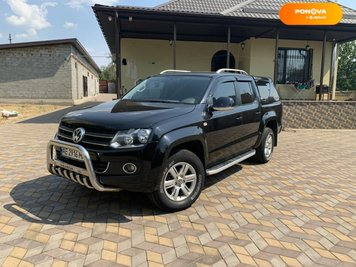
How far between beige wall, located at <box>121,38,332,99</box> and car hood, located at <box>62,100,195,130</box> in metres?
12.5

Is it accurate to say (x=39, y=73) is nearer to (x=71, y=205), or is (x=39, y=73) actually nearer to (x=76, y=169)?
(x=71, y=205)

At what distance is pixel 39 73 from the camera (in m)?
19.9

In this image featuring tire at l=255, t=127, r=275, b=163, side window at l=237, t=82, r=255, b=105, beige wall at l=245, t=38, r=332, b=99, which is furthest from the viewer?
beige wall at l=245, t=38, r=332, b=99

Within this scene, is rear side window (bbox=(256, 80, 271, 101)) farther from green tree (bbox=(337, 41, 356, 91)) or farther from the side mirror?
green tree (bbox=(337, 41, 356, 91))

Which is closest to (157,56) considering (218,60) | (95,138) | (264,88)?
(218,60)

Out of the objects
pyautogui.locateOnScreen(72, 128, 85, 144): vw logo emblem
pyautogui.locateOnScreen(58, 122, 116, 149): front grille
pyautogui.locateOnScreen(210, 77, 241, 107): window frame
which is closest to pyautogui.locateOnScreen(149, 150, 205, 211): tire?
pyautogui.locateOnScreen(58, 122, 116, 149): front grille

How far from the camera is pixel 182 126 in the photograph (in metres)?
3.90

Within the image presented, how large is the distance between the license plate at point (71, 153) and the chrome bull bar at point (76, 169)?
6 centimetres

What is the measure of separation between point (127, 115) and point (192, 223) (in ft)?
4.85

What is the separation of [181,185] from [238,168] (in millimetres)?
2431

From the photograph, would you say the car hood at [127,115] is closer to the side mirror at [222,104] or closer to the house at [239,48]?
the side mirror at [222,104]

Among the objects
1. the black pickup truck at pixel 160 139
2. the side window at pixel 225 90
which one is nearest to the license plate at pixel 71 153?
the black pickup truck at pixel 160 139


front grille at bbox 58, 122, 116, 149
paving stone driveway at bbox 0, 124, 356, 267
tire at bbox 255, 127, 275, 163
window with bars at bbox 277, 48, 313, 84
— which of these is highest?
window with bars at bbox 277, 48, 313, 84

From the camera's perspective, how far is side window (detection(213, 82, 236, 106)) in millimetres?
4733
